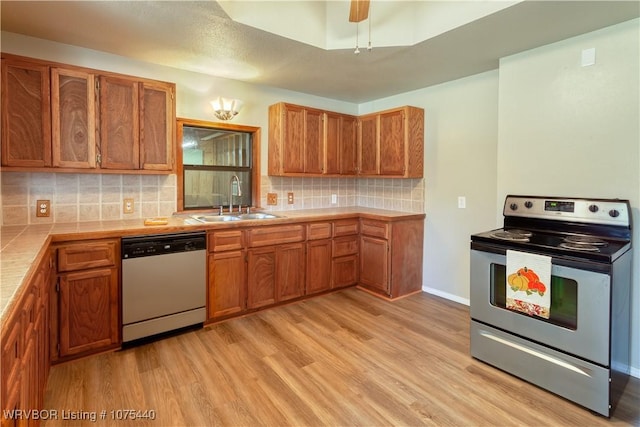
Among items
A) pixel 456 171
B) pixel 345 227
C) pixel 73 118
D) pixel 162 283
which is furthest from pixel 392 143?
pixel 73 118

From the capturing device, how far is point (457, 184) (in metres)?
3.55

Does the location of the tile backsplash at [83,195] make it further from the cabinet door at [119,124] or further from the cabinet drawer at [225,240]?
the cabinet drawer at [225,240]

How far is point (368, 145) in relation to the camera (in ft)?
13.6

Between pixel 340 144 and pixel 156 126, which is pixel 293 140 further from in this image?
pixel 156 126

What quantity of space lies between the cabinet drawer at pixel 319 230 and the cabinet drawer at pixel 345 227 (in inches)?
3.7

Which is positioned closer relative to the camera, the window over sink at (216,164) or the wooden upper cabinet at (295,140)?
the window over sink at (216,164)

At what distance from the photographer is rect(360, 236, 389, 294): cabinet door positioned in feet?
12.0

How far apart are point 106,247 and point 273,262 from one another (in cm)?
140

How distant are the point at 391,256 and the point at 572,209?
64.6 inches

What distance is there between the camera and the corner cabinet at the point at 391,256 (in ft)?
11.9

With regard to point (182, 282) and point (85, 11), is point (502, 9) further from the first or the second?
point (182, 282)

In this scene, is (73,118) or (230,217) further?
(230,217)

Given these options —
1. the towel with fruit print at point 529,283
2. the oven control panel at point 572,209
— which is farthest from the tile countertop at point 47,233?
the towel with fruit print at point 529,283

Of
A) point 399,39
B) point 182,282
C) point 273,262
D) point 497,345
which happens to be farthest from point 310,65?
point 497,345
